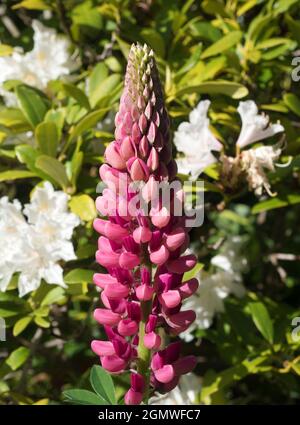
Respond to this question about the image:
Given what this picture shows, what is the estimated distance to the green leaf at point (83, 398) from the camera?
5.95ft

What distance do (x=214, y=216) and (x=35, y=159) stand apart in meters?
1.28

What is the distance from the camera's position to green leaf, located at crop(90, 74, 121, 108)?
248cm

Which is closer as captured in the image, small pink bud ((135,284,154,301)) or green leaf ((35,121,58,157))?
small pink bud ((135,284,154,301))

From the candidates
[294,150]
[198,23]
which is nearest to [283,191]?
[294,150]

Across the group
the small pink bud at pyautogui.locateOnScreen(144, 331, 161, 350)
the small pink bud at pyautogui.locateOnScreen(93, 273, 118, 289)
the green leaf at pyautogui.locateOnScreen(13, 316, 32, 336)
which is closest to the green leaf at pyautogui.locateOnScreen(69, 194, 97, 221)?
the green leaf at pyautogui.locateOnScreen(13, 316, 32, 336)

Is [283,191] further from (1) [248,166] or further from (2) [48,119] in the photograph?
(2) [48,119]

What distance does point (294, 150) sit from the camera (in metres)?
2.50

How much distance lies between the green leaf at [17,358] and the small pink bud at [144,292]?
80 centimetres

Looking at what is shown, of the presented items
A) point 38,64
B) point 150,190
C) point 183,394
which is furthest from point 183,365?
point 38,64

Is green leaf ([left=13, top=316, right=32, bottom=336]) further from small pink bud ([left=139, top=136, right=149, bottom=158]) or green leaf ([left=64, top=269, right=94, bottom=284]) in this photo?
small pink bud ([left=139, top=136, right=149, bottom=158])

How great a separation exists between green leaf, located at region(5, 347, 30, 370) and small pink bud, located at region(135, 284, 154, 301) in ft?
2.63

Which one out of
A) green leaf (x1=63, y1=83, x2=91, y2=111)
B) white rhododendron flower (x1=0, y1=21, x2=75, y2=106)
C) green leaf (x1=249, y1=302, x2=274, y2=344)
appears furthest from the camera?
white rhododendron flower (x1=0, y1=21, x2=75, y2=106)

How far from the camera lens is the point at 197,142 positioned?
2.32m
